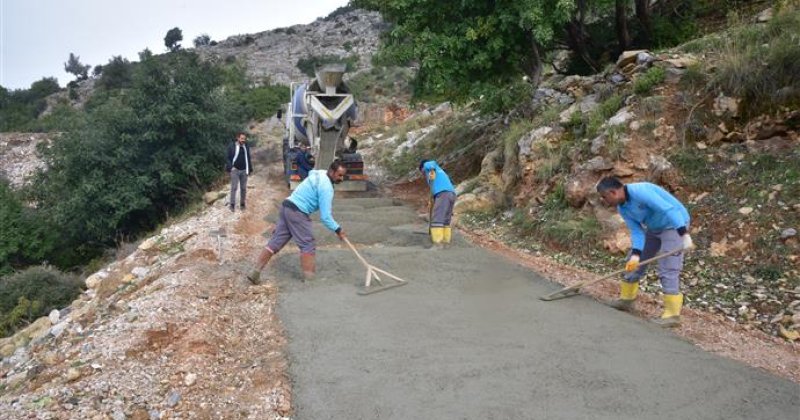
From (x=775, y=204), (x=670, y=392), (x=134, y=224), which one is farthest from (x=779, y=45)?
(x=134, y=224)

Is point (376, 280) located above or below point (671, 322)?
above

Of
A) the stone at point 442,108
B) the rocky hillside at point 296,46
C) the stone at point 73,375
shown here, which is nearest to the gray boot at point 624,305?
the stone at point 73,375

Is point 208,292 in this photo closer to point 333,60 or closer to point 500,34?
point 500,34

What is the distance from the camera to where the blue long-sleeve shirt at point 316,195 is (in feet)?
21.0

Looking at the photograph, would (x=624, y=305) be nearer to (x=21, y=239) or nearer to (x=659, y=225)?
(x=659, y=225)

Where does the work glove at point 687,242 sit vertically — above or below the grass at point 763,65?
below

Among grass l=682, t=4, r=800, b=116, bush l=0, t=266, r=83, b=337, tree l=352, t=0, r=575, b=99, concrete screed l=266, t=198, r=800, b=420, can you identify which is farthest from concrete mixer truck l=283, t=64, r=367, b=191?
grass l=682, t=4, r=800, b=116

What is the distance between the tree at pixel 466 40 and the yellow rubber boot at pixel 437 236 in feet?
14.0

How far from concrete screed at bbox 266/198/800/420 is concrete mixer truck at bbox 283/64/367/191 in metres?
5.84

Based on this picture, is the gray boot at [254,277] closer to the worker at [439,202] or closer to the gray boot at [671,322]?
the worker at [439,202]

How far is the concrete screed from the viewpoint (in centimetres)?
389

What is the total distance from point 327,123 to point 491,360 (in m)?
Answer: 8.39

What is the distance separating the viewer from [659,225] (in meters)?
5.36

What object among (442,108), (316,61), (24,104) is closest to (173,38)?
(24,104)
